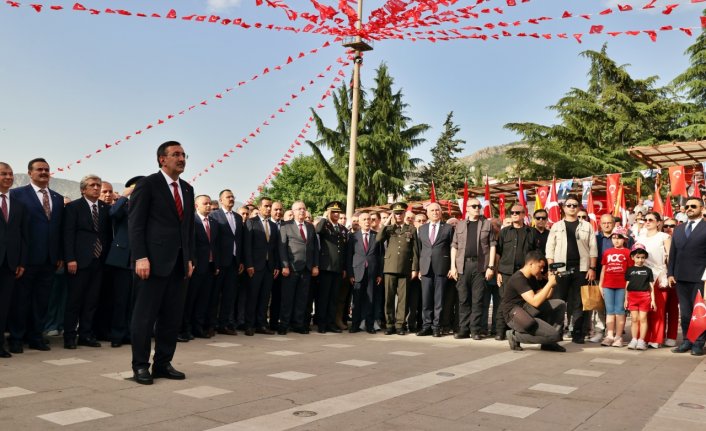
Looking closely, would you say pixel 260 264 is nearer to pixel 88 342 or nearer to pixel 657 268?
pixel 88 342

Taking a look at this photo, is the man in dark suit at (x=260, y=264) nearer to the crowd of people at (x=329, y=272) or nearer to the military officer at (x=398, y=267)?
the crowd of people at (x=329, y=272)

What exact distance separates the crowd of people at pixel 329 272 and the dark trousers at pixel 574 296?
19 mm

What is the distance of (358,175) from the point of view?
33.7 m

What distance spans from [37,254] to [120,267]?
89 centimetres

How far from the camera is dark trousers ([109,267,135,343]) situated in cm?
667

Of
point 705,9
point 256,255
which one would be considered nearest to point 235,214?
point 256,255

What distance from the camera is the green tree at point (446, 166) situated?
43.5m

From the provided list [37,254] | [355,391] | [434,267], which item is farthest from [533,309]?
[37,254]

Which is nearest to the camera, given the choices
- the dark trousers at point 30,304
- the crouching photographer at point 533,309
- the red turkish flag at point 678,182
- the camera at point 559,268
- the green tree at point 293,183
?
the dark trousers at point 30,304

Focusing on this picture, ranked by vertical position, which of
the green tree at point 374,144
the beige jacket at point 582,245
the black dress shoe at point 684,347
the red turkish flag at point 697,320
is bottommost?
the black dress shoe at point 684,347

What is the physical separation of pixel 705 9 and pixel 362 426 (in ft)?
97.9

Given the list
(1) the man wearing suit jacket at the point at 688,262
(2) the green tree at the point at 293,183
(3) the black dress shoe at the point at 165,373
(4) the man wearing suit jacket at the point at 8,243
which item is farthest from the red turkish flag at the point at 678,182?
(2) the green tree at the point at 293,183

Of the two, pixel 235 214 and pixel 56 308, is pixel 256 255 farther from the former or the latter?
pixel 56 308

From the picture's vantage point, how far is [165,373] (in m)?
4.63
